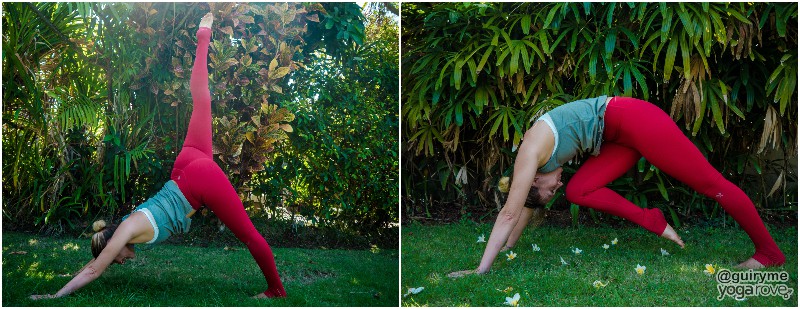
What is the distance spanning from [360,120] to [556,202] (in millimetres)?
1385

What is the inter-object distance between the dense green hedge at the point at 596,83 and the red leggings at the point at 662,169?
46 cm

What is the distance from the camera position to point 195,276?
3318mm

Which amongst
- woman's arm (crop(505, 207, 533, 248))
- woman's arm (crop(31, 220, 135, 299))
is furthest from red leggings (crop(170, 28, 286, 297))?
woman's arm (crop(505, 207, 533, 248))

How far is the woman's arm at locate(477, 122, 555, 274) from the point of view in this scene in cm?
288

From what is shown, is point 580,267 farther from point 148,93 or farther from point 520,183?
point 148,93

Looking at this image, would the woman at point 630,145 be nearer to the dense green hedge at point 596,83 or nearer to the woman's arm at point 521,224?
the woman's arm at point 521,224

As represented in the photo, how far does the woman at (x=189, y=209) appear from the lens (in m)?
2.82

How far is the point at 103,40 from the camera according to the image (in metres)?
3.67

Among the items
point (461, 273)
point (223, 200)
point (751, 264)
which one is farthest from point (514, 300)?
point (223, 200)

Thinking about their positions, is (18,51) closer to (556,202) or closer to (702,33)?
(556,202)

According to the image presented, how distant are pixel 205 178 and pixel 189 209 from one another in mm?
176

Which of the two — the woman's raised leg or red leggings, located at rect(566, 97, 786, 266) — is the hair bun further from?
red leggings, located at rect(566, 97, 786, 266)

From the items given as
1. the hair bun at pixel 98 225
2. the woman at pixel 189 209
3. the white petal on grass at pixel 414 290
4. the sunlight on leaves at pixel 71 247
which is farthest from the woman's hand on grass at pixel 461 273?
the sunlight on leaves at pixel 71 247

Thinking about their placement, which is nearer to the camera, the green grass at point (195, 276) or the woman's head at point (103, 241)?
the woman's head at point (103, 241)
